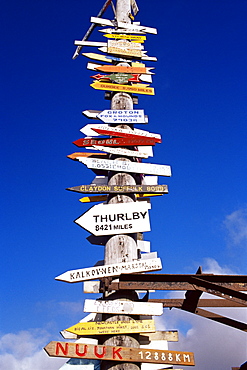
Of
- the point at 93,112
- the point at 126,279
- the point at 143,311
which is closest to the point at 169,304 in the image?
the point at 143,311

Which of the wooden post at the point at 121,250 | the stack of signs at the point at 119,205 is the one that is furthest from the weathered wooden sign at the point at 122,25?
the wooden post at the point at 121,250

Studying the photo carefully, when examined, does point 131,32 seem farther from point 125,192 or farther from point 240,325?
point 240,325

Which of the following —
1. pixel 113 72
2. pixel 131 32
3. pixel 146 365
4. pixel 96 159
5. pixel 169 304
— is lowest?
pixel 146 365

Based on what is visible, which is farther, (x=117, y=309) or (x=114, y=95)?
(x=114, y=95)

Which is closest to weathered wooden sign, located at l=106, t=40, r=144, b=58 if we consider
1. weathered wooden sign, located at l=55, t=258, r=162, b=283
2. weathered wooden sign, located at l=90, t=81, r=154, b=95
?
weathered wooden sign, located at l=90, t=81, r=154, b=95

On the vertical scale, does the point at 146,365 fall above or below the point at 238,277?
below

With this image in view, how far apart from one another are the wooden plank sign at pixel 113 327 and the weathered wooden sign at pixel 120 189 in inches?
87.5

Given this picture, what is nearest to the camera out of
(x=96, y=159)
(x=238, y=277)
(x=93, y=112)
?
(x=238, y=277)

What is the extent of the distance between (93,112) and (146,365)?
5089 millimetres

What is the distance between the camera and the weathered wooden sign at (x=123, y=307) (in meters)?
5.80

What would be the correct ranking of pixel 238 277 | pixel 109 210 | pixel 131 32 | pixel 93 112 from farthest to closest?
pixel 131 32 → pixel 93 112 → pixel 109 210 → pixel 238 277

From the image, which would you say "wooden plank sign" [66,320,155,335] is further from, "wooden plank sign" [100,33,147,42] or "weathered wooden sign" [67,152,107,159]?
"wooden plank sign" [100,33,147,42]

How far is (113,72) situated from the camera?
8633 mm

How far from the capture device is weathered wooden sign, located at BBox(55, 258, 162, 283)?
5836 millimetres
